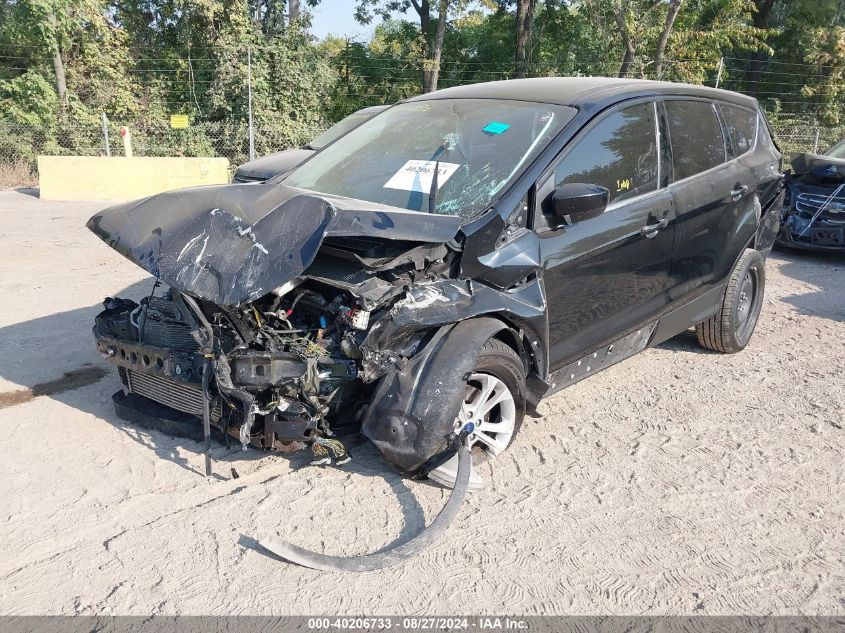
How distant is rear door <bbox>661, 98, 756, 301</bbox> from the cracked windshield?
1.06 metres

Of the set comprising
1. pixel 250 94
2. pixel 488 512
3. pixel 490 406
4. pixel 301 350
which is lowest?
pixel 488 512

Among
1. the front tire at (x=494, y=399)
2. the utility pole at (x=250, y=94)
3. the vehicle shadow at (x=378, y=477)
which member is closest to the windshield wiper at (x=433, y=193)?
the front tire at (x=494, y=399)

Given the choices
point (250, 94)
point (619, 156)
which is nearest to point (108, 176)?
point (250, 94)

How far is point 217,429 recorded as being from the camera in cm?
347

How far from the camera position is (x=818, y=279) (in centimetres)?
790

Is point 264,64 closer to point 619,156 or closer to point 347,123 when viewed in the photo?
point 347,123

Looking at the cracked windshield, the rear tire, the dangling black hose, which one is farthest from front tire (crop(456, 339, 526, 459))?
the rear tire

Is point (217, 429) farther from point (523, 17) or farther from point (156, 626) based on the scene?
point (523, 17)

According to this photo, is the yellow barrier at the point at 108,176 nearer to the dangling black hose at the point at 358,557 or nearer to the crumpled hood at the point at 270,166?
the crumpled hood at the point at 270,166

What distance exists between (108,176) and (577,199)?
1369 cm

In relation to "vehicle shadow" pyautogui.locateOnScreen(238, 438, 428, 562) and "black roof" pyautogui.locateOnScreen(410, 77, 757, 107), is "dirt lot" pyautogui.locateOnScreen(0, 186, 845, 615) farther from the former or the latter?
"black roof" pyautogui.locateOnScreen(410, 77, 757, 107)

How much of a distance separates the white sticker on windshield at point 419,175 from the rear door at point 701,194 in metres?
1.55

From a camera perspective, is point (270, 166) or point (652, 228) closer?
point (652, 228)

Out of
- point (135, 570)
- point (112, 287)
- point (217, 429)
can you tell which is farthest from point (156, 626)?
point (112, 287)
